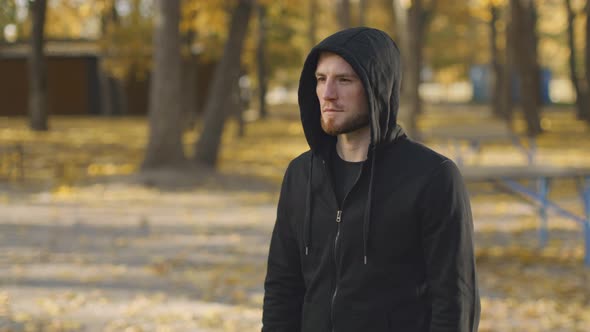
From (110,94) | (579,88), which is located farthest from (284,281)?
(110,94)

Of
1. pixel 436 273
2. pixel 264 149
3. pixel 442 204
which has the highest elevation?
pixel 442 204

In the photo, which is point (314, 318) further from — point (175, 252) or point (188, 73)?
point (188, 73)

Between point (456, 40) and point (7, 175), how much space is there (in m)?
44.0

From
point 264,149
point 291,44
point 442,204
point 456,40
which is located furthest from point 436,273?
point 456,40

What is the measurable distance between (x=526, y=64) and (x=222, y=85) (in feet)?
45.3

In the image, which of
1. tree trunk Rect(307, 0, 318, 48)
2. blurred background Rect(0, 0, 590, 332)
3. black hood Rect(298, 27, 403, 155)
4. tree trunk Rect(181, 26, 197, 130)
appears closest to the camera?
black hood Rect(298, 27, 403, 155)

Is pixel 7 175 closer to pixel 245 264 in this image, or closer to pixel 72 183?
pixel 72 183

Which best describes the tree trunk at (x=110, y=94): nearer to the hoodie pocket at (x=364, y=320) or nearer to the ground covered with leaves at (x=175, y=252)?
the ground covered with leaves at (x=175, y=252)

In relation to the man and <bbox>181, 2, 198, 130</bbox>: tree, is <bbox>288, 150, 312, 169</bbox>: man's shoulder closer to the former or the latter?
the man

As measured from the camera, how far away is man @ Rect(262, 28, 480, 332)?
276 cm

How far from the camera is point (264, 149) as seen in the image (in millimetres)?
26438

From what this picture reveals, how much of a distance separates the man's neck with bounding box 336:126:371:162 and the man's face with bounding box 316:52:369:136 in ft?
0.13

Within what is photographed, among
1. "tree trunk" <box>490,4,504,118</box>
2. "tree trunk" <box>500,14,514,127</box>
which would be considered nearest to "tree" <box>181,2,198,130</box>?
"tree trunk" <box>500,14,514,127</box>

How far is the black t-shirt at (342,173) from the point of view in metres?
2.88
